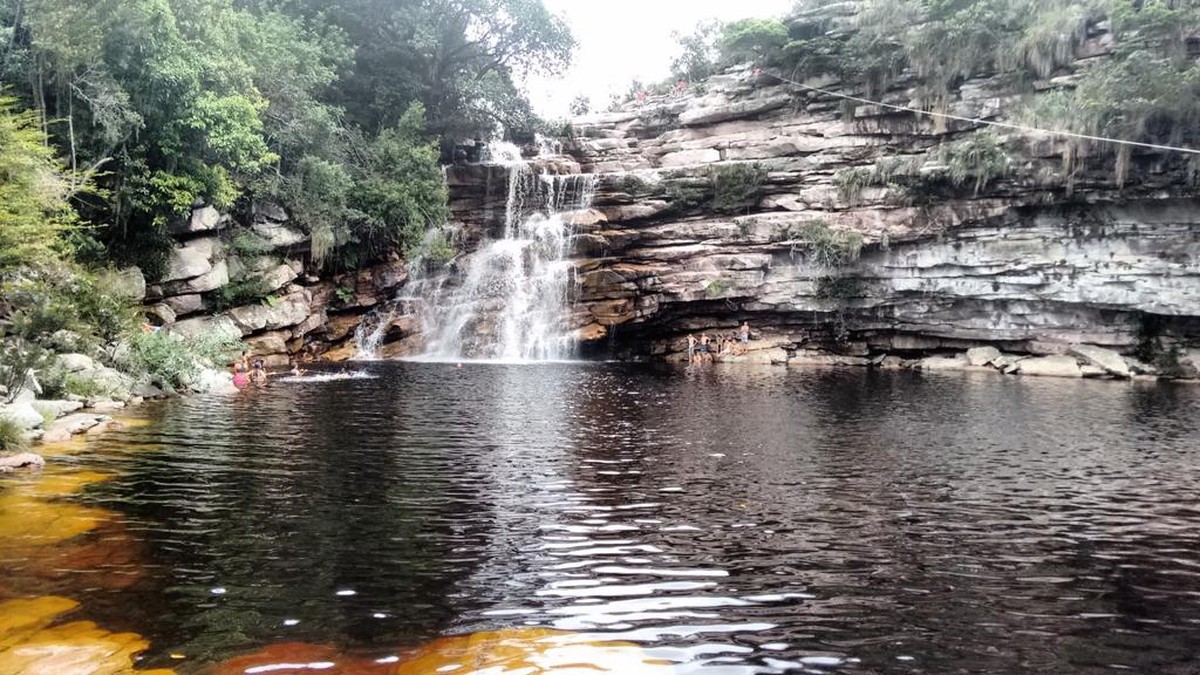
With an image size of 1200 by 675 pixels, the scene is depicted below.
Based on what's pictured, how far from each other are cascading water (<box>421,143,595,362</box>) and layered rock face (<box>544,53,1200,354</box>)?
1172mm

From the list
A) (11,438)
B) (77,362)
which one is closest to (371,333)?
(77,362)

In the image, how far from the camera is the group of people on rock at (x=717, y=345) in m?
36.0

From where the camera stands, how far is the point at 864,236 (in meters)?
33.1

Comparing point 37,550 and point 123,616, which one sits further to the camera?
point 37,550

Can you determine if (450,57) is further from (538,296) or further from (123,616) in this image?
(123,616)

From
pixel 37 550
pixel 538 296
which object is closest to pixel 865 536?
pixel 37 550

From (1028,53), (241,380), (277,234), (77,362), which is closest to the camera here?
(77,362)

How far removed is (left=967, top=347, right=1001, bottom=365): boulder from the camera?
107 feet

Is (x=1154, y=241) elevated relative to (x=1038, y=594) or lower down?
elevated

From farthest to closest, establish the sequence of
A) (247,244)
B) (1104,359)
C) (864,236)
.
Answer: (864,236)
(1104,359)
(247,244)

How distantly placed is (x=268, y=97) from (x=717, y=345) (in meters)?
23.0

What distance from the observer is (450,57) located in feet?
129

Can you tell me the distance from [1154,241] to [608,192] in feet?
75.4

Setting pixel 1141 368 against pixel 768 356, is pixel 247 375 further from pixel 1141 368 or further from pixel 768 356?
pixel 1141 368
